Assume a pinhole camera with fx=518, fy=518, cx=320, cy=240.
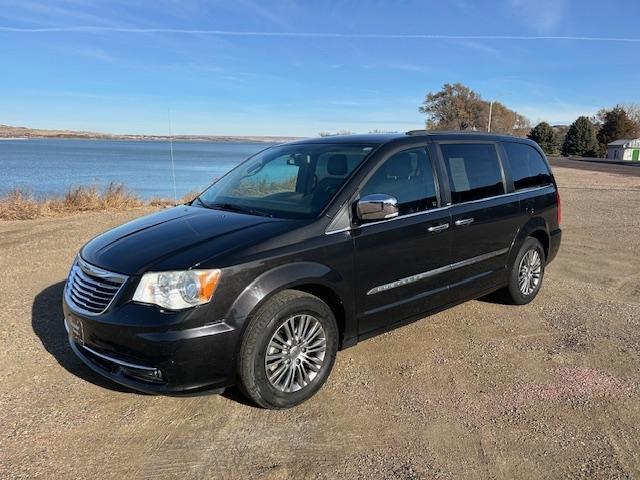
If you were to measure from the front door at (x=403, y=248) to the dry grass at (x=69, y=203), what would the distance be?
1041cm

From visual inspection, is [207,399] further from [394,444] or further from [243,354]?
[394,444]

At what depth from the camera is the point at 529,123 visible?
105875 millimetres

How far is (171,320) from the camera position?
3.15 meters

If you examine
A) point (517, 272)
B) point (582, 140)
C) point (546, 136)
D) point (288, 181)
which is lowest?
point (517, 272)

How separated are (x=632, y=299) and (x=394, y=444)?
4.35 metres

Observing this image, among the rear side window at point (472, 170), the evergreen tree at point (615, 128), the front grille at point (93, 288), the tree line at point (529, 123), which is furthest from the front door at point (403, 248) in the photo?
the evergreen tree at point (615, 128)

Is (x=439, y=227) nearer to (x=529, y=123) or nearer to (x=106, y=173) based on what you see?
(x=106, y=173)

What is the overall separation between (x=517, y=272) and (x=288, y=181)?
2.75m

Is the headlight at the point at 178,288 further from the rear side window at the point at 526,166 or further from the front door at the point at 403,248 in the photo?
the rear side window at the point at 526,166

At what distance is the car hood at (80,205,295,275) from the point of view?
132 inches

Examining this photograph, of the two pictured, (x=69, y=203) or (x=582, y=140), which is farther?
(x=582, y=140)

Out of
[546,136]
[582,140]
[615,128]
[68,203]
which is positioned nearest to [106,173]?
[68,203]

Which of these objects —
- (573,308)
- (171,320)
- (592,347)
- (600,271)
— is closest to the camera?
(171,320)

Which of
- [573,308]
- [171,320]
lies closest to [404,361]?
[171,320]
